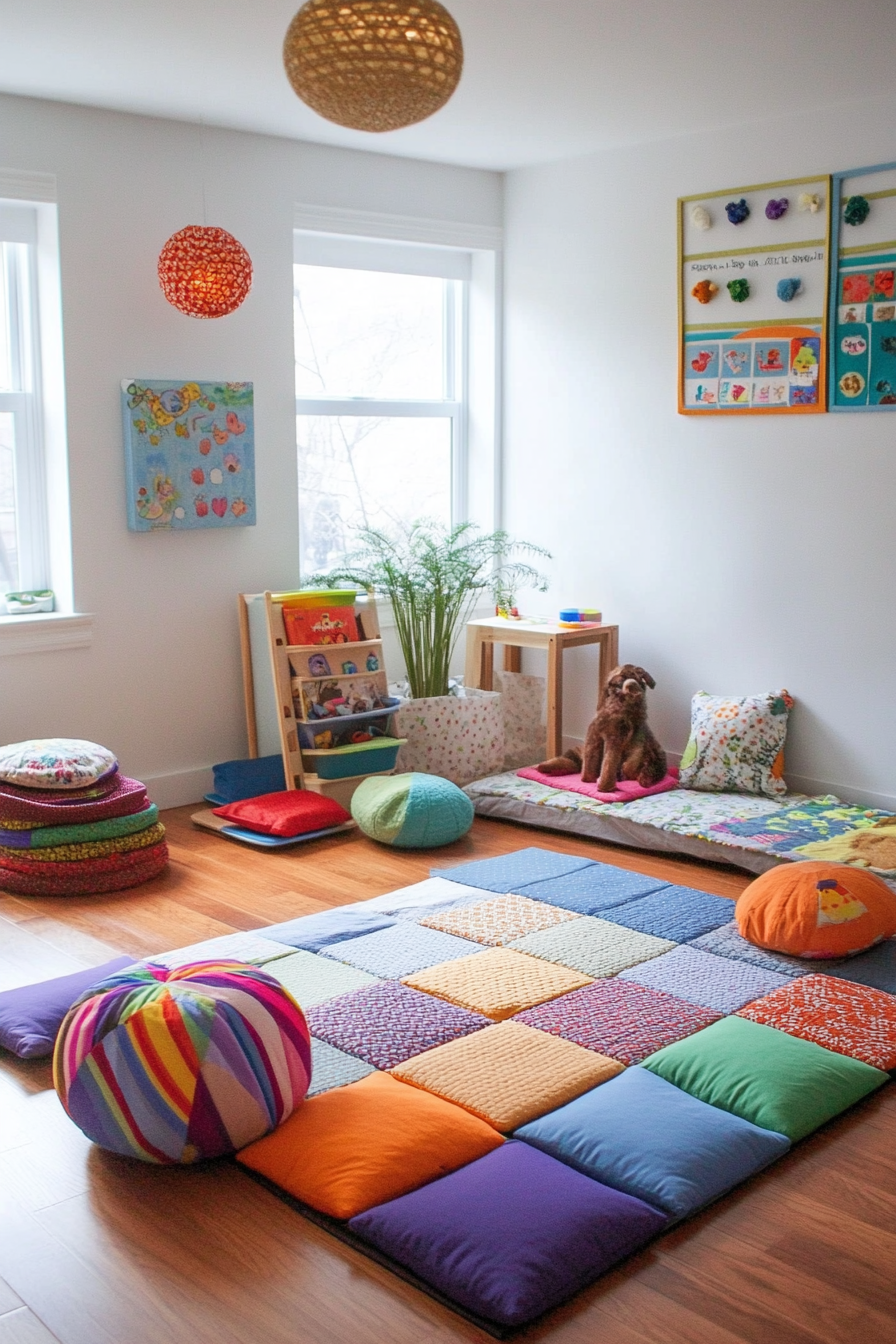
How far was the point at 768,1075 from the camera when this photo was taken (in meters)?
2.59

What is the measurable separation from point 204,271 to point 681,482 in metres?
1.93

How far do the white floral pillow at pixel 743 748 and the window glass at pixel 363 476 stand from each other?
5.48ft

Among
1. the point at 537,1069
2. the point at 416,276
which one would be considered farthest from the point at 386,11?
the point at 416,276

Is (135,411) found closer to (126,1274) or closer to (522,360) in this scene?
(522,360)

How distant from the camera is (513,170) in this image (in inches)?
216

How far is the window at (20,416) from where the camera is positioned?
4402 mm

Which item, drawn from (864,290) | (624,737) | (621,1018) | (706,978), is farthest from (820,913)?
(864,290)

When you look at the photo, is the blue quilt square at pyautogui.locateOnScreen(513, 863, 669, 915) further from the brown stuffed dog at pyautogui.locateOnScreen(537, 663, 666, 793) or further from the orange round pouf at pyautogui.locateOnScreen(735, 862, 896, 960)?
the brown stuffed dog at pyautogui.locateOnScreen(537, 663, 666, 793)

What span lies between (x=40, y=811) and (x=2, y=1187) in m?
1.69

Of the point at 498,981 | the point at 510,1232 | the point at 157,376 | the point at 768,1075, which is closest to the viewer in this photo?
the point at 510,1232

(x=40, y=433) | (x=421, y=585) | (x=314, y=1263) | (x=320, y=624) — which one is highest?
(x=40, y=433)

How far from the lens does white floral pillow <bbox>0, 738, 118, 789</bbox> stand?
3.91m

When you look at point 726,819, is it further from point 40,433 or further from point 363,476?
point 40,433

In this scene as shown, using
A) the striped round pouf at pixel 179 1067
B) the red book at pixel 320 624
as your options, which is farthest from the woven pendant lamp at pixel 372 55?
the red book at pixel 320 624
